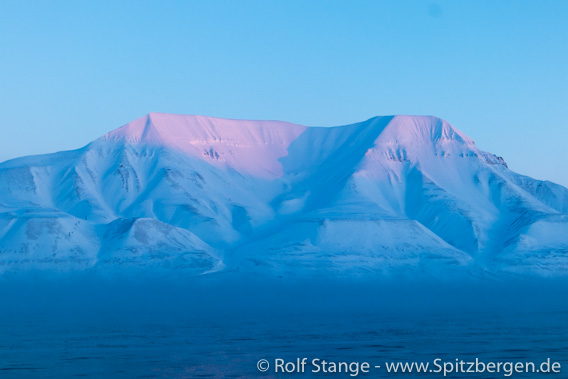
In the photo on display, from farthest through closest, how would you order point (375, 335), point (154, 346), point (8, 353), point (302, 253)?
point (302, 253), point (375, 335), point (154, 346), point (8, 353)

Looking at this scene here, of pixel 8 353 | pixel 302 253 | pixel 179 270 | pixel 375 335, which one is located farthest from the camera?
pixel 302 253

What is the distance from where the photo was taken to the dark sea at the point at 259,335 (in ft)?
225

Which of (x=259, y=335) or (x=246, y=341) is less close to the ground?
(x=246, y=341)

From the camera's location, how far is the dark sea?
68500mm

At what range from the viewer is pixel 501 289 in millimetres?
188125

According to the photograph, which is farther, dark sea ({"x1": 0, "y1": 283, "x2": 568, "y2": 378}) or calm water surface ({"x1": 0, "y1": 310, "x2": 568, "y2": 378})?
calm water surface ({"x1": 0, "y1": 310, "x2": 568, "y2": 378})

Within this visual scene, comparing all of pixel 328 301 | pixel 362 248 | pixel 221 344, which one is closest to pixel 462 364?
pixel 221 344

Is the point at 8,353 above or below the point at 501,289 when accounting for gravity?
above

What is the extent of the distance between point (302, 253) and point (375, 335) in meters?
103

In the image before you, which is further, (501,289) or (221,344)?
(501,289)

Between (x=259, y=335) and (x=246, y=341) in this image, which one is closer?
(x=246, y=341)

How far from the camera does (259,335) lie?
9144cm

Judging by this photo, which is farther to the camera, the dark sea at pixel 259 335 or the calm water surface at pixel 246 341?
the calm water surface at pixel 246 341

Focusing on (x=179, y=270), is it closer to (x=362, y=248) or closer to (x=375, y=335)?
(x=362, y=248)
